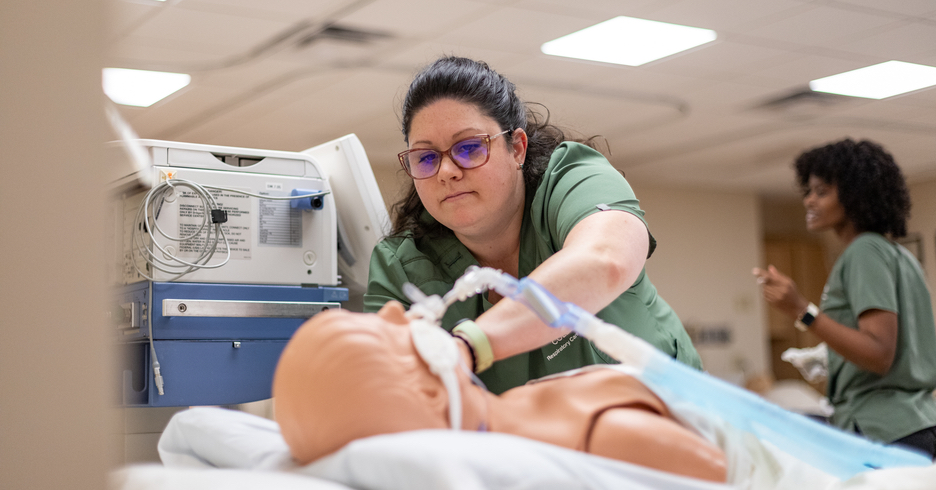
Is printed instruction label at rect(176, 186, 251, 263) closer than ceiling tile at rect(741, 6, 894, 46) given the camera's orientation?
Yes

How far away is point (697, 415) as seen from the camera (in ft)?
2.89

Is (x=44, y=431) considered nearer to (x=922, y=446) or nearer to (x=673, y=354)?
(x=673, y=354)

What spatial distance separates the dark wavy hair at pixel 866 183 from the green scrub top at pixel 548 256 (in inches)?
52.6

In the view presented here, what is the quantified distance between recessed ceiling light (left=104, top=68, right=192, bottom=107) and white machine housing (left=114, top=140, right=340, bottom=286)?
3006mm

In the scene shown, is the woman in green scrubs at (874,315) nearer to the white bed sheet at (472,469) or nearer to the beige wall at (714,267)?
the white bed sheet at (472,469)

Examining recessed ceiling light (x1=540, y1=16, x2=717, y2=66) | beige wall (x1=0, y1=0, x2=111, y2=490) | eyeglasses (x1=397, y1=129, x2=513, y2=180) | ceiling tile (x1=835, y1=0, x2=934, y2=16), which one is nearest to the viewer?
beige wall (x1=0, y1=0, x2=111, y2=490)

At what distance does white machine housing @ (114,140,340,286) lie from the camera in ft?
5.34

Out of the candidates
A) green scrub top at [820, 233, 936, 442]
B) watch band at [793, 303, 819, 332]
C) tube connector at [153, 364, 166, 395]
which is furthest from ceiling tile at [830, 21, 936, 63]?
tube connector at [153, 364, 166, 395]

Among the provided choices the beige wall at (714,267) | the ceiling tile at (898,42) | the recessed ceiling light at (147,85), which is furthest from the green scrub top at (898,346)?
the beige wall at (714,267)

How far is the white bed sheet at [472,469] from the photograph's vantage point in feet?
2.31

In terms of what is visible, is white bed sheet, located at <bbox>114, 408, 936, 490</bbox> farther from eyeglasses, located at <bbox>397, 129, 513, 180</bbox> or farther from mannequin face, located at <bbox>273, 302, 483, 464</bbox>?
eyeglasses, located at <bbox>397, 129, 513, 180</bbox>

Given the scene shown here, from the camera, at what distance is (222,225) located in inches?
65.8

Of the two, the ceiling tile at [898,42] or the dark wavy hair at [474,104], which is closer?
the dark wavy hair at [474,104]

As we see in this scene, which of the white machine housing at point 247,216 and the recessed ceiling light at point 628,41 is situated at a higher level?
the recessed ceiling light at point 628,41
